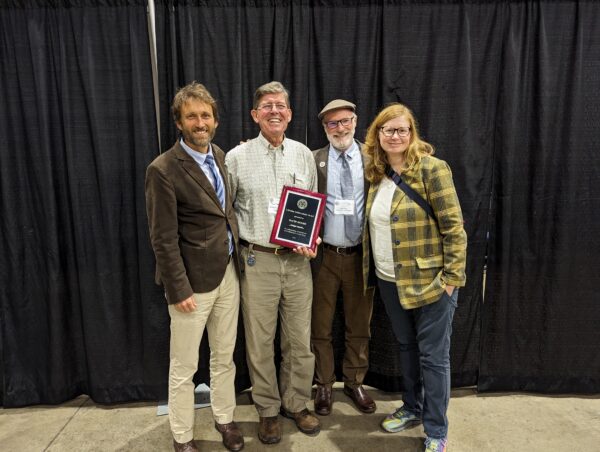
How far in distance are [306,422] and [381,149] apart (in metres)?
1.60

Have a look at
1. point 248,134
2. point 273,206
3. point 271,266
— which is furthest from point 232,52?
point 271,266

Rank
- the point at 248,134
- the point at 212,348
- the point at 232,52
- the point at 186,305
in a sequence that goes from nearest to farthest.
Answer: the point at 186,305 < the point at 212,348 < the point at 232,52 < the point at 248,134

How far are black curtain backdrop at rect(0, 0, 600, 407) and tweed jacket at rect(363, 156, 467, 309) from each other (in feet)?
2.33

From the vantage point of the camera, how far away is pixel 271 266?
7.02ft

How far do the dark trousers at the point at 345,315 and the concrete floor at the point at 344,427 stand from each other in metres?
0.26

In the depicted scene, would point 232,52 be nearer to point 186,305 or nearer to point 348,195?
point 348,195

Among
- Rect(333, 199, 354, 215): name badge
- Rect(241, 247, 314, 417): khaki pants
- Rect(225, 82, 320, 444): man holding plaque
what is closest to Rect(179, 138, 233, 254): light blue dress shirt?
Rect(225, 82, 320, 444): man holding plaque

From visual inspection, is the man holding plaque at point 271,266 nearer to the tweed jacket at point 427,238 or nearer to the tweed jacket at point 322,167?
the tweed jacket at point 322,167

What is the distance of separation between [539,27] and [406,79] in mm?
855

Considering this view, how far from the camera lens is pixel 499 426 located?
7.80 feet

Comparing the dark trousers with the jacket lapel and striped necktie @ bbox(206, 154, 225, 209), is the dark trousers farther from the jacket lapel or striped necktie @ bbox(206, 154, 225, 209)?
striped necktie @ bbox(206, 154, 225, 209)

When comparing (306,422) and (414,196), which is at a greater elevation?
(414,196)

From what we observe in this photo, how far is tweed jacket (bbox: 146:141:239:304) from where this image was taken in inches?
72.9

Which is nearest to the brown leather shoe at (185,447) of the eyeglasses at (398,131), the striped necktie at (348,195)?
the striped necktie at (348,195)
